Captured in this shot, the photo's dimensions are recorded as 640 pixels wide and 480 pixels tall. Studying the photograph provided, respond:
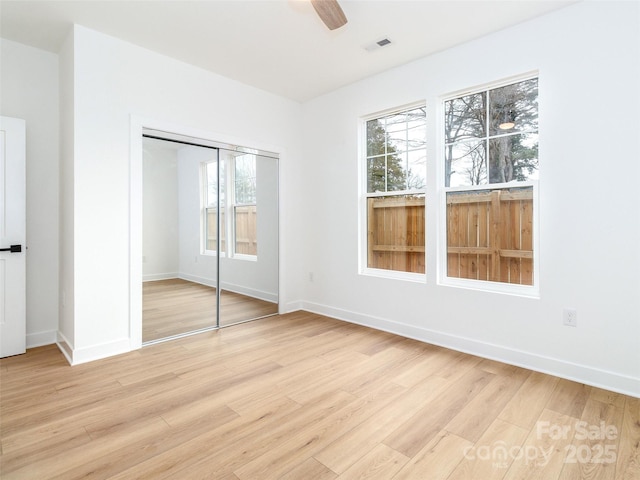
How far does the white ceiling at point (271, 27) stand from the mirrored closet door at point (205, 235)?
89 cm

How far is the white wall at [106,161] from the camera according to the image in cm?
284

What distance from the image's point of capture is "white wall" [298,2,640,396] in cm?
234

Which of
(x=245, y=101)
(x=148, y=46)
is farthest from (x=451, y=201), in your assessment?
(x=148, y=46)

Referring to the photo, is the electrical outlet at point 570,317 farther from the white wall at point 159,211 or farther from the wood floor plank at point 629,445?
the white wall at point 159,211

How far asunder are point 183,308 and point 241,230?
1093 mm

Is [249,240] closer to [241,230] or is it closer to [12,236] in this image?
[241,230]

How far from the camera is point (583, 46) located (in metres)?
2.49

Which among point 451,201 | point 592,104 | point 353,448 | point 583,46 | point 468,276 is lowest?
point 353,448

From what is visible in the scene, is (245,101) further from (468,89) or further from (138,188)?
(468,89)

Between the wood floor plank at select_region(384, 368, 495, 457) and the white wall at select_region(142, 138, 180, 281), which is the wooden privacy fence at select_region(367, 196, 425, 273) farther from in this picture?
the white wall at select_region(142, 138, 180, 281)

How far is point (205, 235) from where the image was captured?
377 cm

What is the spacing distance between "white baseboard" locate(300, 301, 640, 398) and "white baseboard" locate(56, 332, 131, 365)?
95.9 inches

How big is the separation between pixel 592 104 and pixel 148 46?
12.4 feet

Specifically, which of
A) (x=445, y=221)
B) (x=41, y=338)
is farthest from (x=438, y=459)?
(x=41, y=338)
